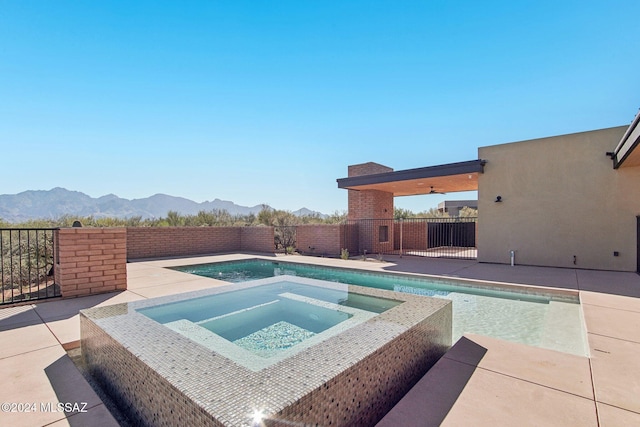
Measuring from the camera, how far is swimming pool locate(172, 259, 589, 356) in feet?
13.2

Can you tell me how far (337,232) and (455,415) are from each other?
10.6m

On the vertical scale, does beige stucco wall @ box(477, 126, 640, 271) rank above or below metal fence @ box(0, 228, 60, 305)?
above

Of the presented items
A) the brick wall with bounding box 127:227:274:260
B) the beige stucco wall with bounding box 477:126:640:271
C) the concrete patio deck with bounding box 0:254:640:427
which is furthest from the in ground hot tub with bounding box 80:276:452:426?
the brick wall with bounding box 127:227:274:260

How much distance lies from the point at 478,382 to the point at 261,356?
194 centimetres

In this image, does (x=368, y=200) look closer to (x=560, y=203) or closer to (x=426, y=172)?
(x=426, y=172)

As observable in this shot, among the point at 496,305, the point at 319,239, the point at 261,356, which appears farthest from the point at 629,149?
the point at 319,239

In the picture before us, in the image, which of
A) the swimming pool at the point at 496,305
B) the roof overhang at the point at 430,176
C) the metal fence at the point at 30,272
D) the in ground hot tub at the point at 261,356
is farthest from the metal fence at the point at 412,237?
the metal fence at the point at 30,272

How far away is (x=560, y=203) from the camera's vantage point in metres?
8.77

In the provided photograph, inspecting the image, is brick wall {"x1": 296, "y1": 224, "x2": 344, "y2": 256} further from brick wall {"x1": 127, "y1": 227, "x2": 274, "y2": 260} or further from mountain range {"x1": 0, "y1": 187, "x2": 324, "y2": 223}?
mountain range {"x1": 0, "y1": 187, "x2": 324, "y2": 223}

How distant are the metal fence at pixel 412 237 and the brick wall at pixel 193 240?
3.94 m

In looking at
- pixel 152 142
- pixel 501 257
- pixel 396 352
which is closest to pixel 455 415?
pixel 396 352

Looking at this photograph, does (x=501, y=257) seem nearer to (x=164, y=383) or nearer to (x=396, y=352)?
(x=396, y=352)

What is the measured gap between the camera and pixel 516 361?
2812 mm

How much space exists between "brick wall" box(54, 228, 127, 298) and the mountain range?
6243cm
